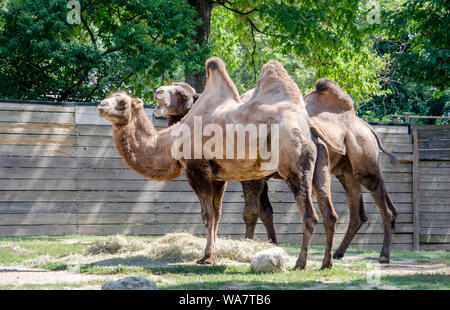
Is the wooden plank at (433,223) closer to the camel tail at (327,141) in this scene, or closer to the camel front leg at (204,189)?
the camel tail at (327,141)

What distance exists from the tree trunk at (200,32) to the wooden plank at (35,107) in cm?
376

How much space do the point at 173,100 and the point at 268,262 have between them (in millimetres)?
3004

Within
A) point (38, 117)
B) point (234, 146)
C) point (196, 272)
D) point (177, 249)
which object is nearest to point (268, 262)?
point (196, 272)

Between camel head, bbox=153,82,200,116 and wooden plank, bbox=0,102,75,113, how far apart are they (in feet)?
9.10

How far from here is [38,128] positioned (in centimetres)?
1052

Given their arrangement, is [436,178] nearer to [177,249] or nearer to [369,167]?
[369,167]

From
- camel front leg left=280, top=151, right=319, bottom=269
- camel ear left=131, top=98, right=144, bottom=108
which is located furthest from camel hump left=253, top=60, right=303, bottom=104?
camel ear left=131, top=98, right=144, bottom=108

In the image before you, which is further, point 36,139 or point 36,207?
point 36,139

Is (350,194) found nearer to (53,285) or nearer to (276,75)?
(276,75)

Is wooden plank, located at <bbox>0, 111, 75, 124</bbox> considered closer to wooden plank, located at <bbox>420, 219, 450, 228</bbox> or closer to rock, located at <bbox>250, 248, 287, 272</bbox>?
rock, located at <bbox>250, 248, 287, 272</bbox>

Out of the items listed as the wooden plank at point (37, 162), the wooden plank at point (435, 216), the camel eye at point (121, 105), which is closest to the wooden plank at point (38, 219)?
the wooden plank at point (37, 162)

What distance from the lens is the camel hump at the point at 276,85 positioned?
275 inches

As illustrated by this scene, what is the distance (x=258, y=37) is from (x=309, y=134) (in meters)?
17.8

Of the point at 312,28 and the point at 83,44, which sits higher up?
the point at 312,28
